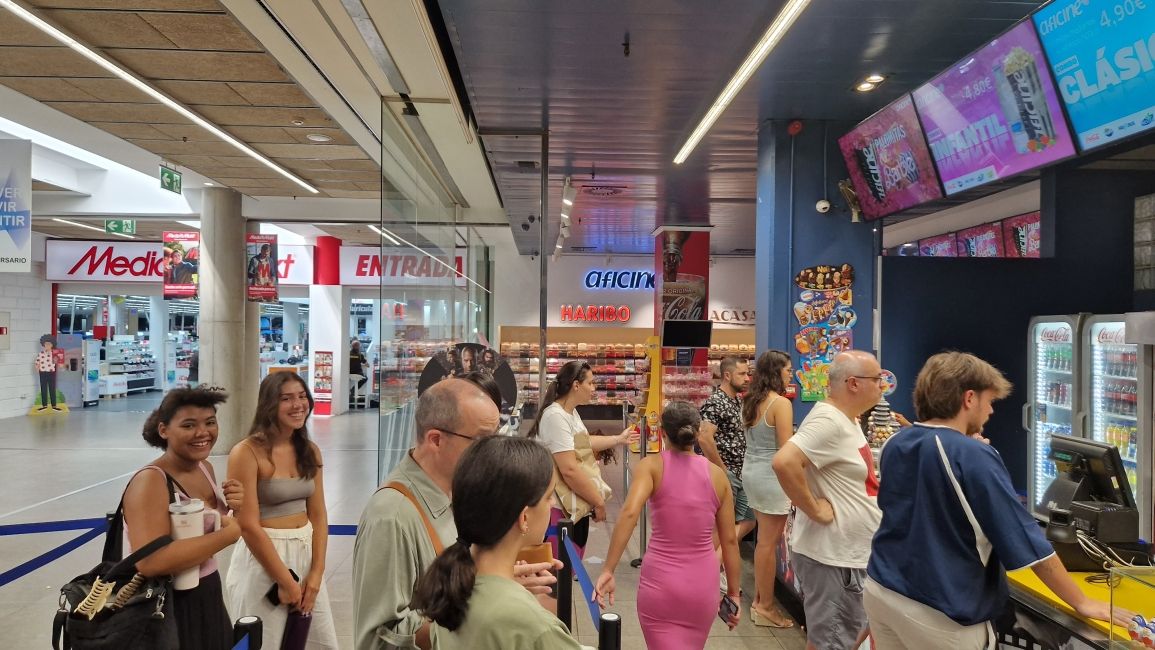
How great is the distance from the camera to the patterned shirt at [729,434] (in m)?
5.46

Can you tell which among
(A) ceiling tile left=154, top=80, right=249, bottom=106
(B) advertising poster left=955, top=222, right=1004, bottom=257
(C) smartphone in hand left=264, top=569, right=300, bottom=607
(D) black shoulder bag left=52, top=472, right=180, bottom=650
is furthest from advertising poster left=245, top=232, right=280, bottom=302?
(B) advertising poster left=955, top=222, right=1004, bottom=257

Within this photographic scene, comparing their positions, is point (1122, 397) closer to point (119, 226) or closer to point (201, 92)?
point (201, 92)

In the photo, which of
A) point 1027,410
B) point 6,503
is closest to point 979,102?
point 1027,410

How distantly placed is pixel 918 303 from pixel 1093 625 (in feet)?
12.7

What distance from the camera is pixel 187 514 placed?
242 centimetres

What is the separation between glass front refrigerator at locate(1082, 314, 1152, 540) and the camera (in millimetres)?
4555

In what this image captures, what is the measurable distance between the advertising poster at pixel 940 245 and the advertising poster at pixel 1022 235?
1.22 m

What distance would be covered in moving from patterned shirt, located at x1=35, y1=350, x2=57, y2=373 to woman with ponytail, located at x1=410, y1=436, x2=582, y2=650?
18727 millimetres

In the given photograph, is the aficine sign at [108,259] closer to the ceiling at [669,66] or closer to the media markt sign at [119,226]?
the media markt sign at [119,226]

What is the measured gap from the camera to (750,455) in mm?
4762

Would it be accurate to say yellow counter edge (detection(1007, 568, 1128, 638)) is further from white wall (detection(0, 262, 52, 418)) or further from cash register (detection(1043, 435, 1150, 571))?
white wall (detection(0, 262, 52, 418))

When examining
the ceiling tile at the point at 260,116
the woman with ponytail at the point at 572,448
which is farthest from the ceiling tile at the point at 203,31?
the woman with ponytail at the point at 572,448

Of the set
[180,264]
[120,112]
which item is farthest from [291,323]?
[120,112]

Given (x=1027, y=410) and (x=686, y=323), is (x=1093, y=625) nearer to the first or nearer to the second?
(x=1027, y=410)
